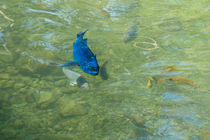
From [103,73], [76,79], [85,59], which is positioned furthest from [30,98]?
[103,73]

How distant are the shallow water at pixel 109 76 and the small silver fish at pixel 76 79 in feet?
0.28

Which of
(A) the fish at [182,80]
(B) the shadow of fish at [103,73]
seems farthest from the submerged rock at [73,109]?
(A) the fish at [182,80]

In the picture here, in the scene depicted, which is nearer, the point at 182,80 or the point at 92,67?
the point at 92,67

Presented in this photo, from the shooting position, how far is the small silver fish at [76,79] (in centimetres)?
300

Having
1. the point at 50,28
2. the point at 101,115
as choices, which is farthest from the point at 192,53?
the point at 50,28

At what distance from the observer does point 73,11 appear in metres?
5.81

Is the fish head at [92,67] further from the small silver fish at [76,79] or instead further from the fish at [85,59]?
the small silver fish at [76,79]

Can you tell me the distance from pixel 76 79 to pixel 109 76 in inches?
23.1

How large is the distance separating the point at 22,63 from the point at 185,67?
3.02 metres

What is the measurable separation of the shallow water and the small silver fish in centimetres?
8

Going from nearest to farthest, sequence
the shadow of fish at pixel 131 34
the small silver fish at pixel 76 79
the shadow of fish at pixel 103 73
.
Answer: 1. the small silver fish at pixel 76 79
2. the shadow of fish at pixel 103 73
3. the shadow of fish at pixel 131 34

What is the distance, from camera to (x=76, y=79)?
3076 millimetres

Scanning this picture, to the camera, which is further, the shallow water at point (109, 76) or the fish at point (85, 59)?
the fish at point (85, 59)

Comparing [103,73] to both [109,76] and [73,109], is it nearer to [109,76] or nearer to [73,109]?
[109,76]
